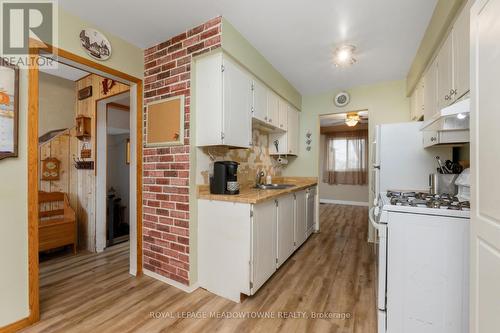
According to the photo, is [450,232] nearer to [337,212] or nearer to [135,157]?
[135,157]

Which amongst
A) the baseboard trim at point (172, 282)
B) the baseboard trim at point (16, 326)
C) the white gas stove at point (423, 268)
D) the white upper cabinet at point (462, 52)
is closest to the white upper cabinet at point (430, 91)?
the white upper cabinet at point (462, 52)

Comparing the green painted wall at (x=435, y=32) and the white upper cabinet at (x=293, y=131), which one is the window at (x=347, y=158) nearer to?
the white upper cabinet at (x=293, y=131)

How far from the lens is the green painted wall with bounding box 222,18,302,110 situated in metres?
1.93

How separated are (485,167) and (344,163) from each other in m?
6.03

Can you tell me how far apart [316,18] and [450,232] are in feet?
6.00

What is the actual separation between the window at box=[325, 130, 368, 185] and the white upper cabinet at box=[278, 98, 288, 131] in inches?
155

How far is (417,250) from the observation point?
51.9 inches

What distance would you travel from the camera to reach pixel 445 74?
1.69 metres

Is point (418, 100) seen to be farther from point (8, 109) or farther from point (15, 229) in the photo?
point (15, 229)

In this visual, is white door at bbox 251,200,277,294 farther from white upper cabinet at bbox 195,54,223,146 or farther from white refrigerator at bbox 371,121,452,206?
white refrigerator at bbox 371,121,452,206

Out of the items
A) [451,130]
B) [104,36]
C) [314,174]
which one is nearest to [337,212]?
[314,174]

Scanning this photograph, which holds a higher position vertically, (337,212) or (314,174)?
(314,174)

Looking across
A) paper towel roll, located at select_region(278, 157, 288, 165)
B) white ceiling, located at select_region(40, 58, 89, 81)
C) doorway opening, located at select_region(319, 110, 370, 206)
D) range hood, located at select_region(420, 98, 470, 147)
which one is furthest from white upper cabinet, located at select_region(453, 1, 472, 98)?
doorway opening, located at select_region(319, 110, 370, 206)
